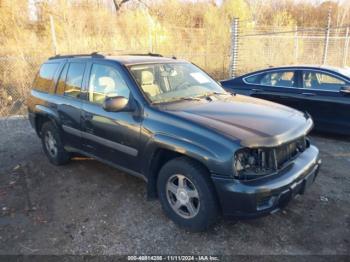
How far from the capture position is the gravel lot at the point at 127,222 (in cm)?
310

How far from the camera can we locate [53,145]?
16.8 feet

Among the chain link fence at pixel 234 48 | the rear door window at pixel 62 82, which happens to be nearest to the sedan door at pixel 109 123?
the rear door window at pixel 62 82

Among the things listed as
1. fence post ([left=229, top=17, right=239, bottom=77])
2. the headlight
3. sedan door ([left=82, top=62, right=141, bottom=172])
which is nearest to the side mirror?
sedan door ([left=82, top=62, right=141, bottom=172])

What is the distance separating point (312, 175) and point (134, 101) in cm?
209

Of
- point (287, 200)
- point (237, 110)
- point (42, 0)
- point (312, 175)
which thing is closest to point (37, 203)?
point (237, 110)

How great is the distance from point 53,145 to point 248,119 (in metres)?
3.36

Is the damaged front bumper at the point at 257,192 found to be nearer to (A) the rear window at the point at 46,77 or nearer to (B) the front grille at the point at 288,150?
(B) the front grille at the point at 288,150

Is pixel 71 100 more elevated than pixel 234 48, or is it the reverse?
pixel 234 48

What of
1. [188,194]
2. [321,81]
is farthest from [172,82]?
[321,81]

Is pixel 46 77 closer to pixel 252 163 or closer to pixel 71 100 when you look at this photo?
pixel 71 100

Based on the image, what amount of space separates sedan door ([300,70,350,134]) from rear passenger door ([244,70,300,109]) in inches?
6.3

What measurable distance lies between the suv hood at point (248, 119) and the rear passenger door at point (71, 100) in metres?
1.56

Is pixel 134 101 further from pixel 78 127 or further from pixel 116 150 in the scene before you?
pixel 78 127

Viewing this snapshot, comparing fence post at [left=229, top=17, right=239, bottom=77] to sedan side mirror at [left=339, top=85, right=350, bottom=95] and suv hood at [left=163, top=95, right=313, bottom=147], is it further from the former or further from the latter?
suv hood at [left=163, top=95, right=313, bottom=147]
